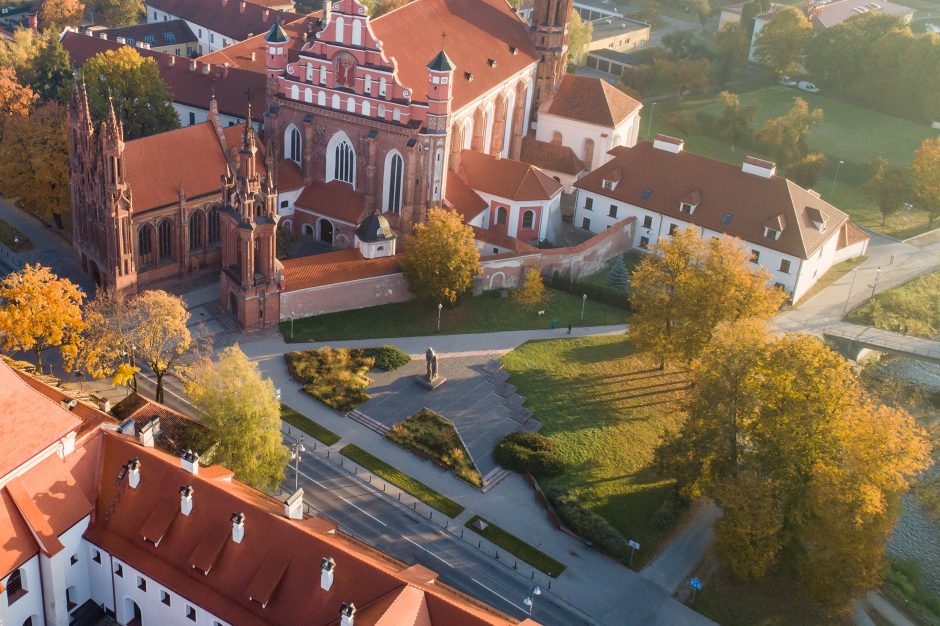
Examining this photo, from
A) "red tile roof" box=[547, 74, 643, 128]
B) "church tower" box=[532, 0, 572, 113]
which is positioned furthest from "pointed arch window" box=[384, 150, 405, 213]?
"church tower" box=[532, 0, 572, 113]

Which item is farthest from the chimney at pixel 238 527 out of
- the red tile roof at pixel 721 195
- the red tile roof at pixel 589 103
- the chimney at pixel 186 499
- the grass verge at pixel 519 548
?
the red tile roof at pixel 589 103

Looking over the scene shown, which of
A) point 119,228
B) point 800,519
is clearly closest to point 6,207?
point 119,228

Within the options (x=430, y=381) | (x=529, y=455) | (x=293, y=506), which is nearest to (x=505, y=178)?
(x=430, y=381)

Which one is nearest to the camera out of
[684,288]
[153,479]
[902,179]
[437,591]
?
[437,591]

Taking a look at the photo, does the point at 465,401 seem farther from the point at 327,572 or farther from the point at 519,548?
the point at 327,572

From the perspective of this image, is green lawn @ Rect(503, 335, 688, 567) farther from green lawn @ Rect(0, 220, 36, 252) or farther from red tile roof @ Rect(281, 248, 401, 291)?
green lawn @ Rect(0, 220, 36, 252)

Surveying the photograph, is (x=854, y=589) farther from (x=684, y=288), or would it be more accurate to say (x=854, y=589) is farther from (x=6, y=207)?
(x=6, y=207)
